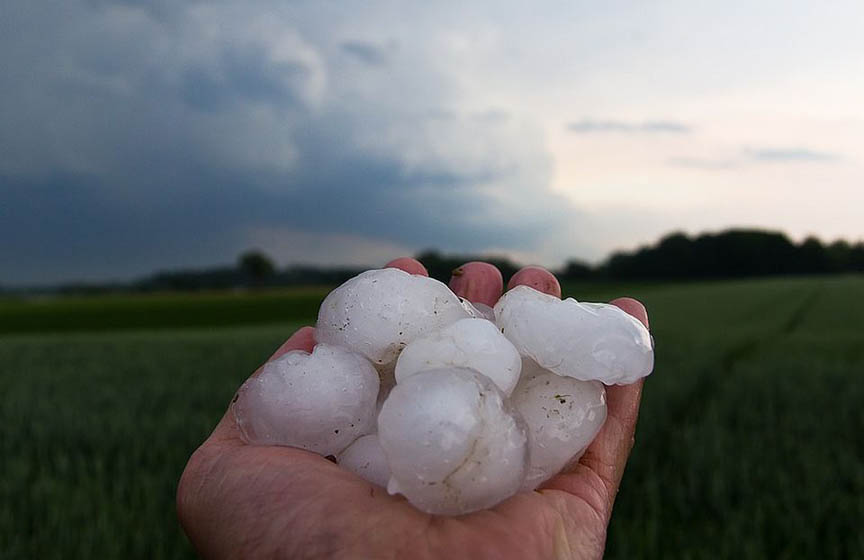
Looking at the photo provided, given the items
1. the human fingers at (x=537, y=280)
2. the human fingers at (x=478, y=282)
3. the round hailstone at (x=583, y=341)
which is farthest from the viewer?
the human fingers at (x=478, y=282)

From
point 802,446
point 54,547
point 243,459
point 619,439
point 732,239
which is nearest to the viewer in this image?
point 243,459

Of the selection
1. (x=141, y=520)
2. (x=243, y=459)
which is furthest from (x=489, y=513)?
(x=141, y=520)

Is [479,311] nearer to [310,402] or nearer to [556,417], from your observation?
[556,417]

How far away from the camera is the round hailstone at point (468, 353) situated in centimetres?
138

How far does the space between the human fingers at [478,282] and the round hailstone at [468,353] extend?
2.12 feet

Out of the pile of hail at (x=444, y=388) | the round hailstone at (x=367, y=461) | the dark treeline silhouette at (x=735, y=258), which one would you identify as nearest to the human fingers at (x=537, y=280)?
the pile of hail at (x=444, y=388)

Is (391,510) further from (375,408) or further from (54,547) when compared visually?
(54,547)

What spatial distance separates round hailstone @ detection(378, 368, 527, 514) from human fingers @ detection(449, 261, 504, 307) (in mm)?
866

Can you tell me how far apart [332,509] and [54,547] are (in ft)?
6.41

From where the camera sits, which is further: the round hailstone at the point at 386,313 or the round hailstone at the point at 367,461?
the round hailstone at the point at 386,313

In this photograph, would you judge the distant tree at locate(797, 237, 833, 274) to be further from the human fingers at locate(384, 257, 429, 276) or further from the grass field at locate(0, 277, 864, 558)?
the human fingers at locate(384, 257, 429, 276)

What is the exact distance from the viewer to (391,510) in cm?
124

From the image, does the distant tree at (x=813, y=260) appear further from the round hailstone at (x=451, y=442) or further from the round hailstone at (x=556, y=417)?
the round hailstone at (x=451, y=442)

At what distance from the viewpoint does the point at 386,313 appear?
1.60m
